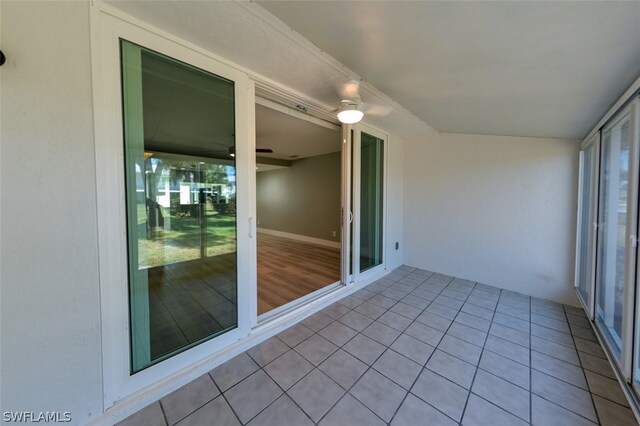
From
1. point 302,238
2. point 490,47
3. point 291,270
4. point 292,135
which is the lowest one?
point 291,270

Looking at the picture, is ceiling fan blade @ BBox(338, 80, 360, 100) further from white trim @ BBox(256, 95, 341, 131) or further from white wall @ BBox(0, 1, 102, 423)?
white wall @ BBox(0, 1, 102, 423)

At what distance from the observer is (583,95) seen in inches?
69.3

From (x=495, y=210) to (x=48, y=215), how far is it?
451cm

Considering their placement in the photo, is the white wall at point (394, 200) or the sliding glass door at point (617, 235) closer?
the sliding glass door at point (617, 235)

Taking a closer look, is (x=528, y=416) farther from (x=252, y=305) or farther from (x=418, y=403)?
(x=252, y=305)

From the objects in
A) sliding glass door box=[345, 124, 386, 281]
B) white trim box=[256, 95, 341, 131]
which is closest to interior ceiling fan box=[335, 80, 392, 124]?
white trim box=[256, 95, 341, 131]

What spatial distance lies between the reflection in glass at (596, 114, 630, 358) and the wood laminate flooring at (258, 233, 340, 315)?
279 centimetres

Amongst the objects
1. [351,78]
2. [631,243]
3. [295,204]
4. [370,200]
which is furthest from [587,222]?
[295,204]

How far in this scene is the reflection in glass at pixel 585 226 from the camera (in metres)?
2.58

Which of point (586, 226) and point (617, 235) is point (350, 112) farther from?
point (586, 226)

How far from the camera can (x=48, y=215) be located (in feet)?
3.83

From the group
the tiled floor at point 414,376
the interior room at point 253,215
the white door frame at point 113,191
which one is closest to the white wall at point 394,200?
the interior room at point 253,215

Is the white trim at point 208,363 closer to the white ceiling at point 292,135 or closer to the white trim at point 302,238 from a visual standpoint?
the white ceiling at point 292,135

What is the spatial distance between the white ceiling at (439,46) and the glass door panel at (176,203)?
0.35m
